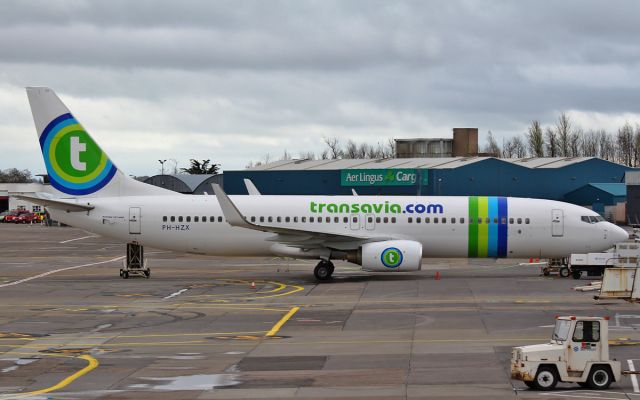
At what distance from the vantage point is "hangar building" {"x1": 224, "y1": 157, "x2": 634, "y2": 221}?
83.0 meters

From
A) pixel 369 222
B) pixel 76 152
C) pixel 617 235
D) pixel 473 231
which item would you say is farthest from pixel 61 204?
pixel 617 235

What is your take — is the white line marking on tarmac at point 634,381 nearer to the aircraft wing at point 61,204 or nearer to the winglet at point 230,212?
the winglet at point 230,212

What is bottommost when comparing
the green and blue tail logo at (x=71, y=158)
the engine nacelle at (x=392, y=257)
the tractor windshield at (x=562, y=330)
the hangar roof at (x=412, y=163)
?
the tractor windshield at (x=562, y=330)

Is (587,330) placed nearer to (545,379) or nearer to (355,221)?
(545,379)

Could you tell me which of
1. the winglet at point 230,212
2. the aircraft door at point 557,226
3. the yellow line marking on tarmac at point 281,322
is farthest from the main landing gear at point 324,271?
the aircraft door at point 557,226

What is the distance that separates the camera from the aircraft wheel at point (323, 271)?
45750 mm

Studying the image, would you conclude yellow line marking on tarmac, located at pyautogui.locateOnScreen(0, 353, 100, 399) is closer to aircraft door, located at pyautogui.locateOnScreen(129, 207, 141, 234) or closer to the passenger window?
the passenger window

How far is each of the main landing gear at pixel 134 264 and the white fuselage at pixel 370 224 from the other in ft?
4.95

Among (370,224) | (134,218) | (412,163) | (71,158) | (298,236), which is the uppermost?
(412,163)

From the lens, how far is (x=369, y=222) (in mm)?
46688

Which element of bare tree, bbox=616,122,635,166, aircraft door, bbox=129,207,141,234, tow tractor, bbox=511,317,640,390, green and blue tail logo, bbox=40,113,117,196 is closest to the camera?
tow tractor, bbox=511,317,640,390

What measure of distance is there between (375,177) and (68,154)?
1723 inches

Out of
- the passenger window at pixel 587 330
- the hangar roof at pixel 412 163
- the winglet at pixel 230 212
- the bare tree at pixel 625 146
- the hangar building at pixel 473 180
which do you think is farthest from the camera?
the bare tree at pixel 625 146

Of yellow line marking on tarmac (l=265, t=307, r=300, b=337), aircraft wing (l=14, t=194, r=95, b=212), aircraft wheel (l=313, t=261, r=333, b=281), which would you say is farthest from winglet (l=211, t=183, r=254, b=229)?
yellow line marking on tarmac (l=265, t=307, r=300, b=337)
